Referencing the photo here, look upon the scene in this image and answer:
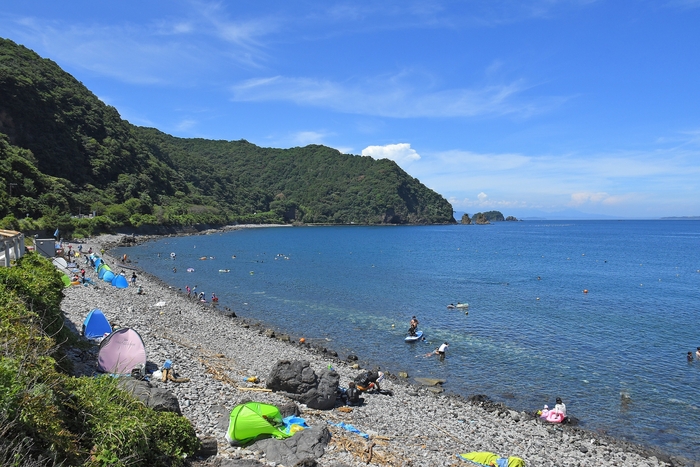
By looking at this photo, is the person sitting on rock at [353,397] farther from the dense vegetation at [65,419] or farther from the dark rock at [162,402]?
the dense vegetation at [65,419]

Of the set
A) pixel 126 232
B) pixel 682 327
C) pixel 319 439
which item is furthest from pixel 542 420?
pixel 126 232

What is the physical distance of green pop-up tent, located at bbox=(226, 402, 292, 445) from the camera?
11.0 metres

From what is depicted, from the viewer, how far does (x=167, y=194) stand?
150m

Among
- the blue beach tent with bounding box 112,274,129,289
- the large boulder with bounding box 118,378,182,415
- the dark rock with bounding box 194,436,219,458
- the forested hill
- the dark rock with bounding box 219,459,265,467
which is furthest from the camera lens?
the forested hill

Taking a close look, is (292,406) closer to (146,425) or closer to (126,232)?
(146,425)

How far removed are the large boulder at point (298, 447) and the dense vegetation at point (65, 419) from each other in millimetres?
2052

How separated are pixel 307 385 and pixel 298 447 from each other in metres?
4.60

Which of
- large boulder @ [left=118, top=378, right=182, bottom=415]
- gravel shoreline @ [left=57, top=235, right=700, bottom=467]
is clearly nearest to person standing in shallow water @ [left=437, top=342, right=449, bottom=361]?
gravel shoreline @ [left=57, top=235, right=700, bottom=467]

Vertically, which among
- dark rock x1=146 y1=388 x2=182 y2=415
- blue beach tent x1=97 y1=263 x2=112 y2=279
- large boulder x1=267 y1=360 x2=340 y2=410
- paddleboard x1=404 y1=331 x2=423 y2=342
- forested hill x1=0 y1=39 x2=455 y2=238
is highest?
forested hill x1=0 y1=39 x2=455 y2=238

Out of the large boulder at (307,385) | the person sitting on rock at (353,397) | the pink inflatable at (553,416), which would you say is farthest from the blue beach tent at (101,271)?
the pink inflatable at (553,416)

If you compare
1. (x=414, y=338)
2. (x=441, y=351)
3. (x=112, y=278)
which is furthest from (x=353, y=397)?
(x=112, y=278)

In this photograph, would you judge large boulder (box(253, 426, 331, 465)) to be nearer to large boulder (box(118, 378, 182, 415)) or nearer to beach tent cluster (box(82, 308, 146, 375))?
large boulder (box(118, 378, 182, 415))

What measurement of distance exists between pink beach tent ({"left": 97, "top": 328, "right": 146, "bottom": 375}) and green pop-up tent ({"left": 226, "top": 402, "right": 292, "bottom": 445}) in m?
5.38

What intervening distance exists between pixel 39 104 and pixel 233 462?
441ft
